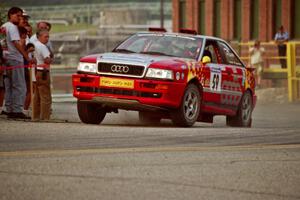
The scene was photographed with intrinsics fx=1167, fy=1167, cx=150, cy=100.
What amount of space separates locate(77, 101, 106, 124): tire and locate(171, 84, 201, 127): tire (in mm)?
1269

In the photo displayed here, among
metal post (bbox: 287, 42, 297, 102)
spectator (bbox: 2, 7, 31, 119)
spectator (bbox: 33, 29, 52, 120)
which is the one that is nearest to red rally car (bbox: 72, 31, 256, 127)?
spectator (bbox: 33, 29, 52, 120)

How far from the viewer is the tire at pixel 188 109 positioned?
16.6 meters

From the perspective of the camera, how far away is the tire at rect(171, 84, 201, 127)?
16.6 metres

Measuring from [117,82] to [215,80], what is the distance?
2043 millimetres

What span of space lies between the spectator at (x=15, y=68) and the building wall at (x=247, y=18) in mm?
36159

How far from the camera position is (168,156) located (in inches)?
452

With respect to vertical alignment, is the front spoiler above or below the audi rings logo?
below

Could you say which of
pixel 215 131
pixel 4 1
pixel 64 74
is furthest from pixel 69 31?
pixel 215 131

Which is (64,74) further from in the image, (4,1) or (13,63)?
(13,63)

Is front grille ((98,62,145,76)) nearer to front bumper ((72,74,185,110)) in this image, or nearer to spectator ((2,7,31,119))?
front bumper ((72,74,185,110))

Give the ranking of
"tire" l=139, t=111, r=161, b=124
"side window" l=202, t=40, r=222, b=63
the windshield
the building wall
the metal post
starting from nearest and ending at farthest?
1. the windshield
2. "side window" l=202, t=40, r=222, b=63
3. "tire" l=139, t=111, r=161, b=124
4. the metal post
5. the building wall

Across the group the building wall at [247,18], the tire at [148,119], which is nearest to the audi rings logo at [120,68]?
the tire at [148,119]

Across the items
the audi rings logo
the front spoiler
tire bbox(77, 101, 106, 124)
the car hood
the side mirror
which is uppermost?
the car hood

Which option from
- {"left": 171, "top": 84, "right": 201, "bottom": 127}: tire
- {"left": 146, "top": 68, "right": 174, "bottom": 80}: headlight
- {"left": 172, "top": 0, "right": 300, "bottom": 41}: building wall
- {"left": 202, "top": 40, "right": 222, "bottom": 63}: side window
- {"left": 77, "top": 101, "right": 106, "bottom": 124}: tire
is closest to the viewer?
{"left": 146, "top": 68, "right": 174, "bottom": 80}: headlight
